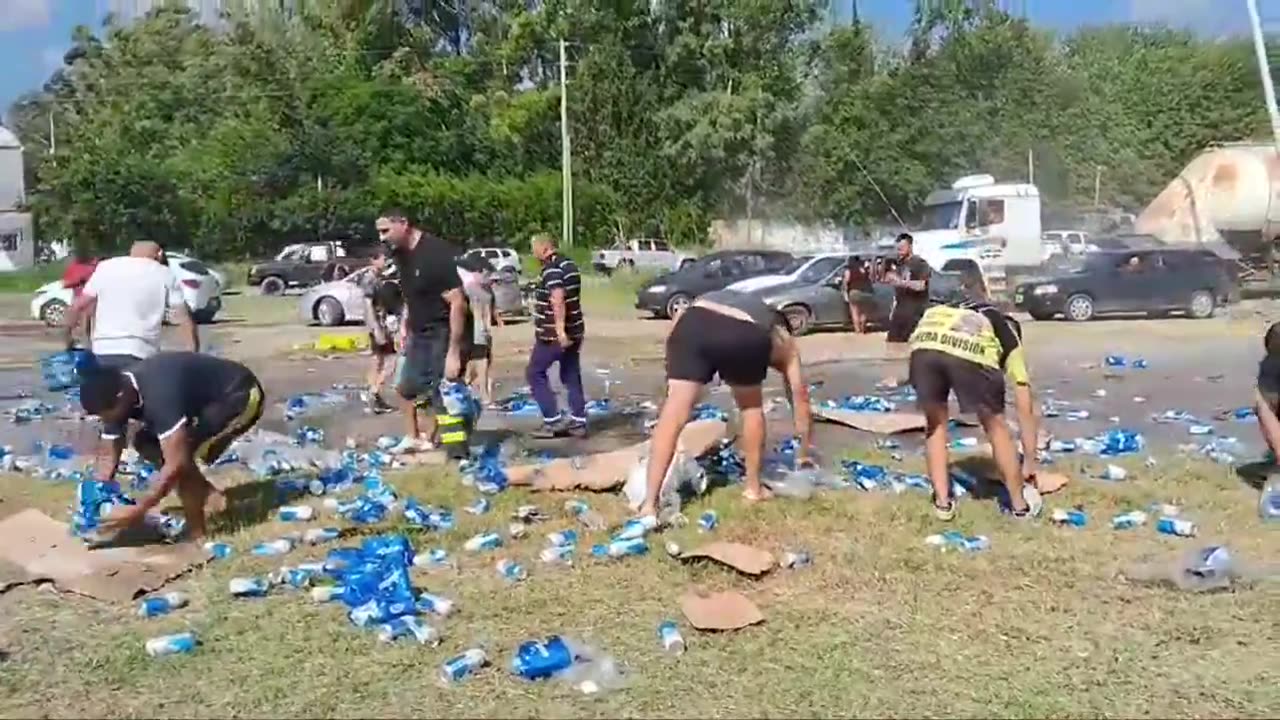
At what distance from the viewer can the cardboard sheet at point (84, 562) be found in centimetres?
675

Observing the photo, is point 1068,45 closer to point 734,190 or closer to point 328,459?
point 734,190

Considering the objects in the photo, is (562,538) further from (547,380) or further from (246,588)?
(547,380)

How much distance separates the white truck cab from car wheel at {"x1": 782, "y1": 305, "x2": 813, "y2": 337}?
819 centimetres

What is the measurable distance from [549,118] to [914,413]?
43614 mm

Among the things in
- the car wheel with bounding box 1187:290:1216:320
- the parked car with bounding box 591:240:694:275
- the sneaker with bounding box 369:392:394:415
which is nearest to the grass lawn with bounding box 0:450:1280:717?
the sneaker with bounding box 369:392:394:415

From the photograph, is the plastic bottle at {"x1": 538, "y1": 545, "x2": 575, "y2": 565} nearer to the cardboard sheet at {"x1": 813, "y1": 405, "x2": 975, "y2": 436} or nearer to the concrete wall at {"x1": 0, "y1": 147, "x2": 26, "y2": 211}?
the cardboard sheet at {"x1": 813, "y1": 405, "x2": 975, "y2": 436}

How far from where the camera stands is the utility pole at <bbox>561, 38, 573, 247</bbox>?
156 feet

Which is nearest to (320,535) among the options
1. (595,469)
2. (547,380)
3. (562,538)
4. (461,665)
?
(562,538)

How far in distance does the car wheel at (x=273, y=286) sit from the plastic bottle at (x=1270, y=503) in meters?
36.2

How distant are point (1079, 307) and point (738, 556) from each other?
69.4 ft

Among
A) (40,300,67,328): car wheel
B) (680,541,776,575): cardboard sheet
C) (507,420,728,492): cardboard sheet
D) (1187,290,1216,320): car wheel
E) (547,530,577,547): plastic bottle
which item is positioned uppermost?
(40,300,67,328): car wheel

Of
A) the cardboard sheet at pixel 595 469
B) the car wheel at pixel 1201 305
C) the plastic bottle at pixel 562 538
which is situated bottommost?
the car wheel at pixel 1201 305

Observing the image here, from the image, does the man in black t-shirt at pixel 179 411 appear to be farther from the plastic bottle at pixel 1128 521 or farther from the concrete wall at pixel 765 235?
the concrete wall at pixel 765 235

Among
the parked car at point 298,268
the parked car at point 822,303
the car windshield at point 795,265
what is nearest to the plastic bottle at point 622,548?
the parked car at point 822,303
